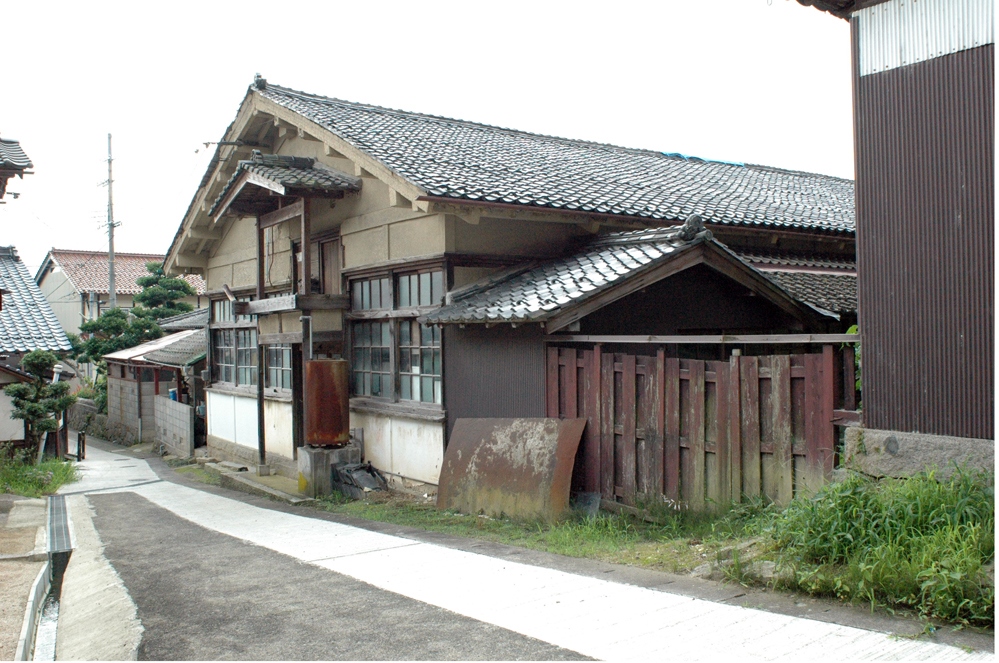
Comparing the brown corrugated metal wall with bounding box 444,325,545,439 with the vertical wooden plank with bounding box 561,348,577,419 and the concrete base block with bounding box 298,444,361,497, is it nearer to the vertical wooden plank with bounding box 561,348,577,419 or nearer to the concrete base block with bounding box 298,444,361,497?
the vertical wooden plank with bounding box 561,348,577,419

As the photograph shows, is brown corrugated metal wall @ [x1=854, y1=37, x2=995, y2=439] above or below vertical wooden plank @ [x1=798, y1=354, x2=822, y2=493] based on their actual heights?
above

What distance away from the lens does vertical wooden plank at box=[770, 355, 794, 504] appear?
685 cm

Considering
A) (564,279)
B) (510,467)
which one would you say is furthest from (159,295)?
(510,467)

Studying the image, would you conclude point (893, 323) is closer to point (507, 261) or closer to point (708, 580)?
point (708, 580)

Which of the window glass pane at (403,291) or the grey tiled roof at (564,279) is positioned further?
the window glass pane at (403,291)

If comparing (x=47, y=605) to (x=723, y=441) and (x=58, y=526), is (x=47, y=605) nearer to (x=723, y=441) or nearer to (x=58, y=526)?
(x=58, y=526)

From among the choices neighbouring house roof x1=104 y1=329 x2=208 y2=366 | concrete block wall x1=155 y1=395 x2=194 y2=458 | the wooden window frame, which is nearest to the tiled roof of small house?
the wooden window frame

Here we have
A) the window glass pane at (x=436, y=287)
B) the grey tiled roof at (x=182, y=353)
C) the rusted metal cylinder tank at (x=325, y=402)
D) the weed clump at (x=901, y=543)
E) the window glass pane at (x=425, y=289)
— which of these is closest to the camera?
the weed clump at (x=901, y=543)

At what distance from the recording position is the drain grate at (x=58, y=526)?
29.7ft

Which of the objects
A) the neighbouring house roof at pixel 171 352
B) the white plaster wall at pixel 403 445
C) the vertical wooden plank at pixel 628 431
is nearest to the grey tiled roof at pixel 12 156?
the white plaster wall at pixel 403 445

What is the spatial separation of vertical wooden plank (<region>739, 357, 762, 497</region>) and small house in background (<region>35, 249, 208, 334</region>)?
36809 millimetres

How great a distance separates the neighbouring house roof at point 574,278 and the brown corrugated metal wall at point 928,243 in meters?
3.16

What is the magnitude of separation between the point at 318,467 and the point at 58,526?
355cm

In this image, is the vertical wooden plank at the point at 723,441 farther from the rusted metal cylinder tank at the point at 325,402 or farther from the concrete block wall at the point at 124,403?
the concrete block wall at the point at 124,403
